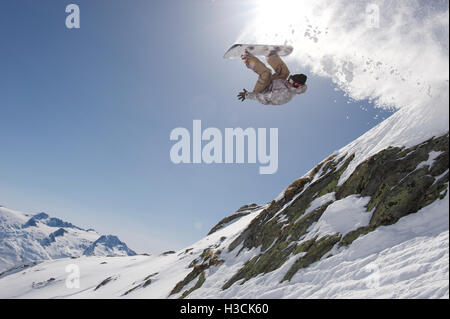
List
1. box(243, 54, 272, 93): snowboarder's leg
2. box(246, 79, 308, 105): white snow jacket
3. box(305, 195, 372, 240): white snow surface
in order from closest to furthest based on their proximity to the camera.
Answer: box(305, 195, 372, 240): white snow surface → box(246, 79, 308, 105): white snow jacket → box(243, 54, 272, 93): snowboarder's leg

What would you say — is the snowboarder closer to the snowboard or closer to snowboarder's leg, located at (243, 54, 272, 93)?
snowboarder's leg, located at (243, 54, 272, 93)

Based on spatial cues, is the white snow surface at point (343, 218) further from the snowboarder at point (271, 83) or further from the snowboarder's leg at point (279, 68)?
the snowboarder's leg at point (279, 68)

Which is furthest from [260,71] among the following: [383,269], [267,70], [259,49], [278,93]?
[383,269]

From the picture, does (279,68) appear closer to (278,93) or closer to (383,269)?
(278,93)

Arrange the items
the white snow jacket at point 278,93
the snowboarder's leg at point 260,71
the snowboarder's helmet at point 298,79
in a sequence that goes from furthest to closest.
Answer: the snowboarder's leg at point 260,71, the white snow jacket at point 278,93, the snowboarder's helmet at point 298,79

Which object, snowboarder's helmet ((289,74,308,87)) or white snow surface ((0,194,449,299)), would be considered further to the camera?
snowboarder's helmet ((289,74,308,87))

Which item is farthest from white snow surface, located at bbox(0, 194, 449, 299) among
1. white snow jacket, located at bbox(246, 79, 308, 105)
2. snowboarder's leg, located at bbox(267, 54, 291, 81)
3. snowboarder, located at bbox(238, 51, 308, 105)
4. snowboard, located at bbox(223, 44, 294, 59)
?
snowboard, located at bbox(223, 44, 294, 59)

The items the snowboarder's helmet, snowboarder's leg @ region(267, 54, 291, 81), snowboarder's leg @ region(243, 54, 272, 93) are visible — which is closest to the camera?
the snowboarder's helmet

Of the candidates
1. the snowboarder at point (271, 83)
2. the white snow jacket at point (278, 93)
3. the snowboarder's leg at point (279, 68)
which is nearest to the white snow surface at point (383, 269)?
the white snow jacket at point (278, 93)

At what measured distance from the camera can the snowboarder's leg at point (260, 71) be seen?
13.1 meters

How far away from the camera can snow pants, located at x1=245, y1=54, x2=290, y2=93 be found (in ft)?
42.9

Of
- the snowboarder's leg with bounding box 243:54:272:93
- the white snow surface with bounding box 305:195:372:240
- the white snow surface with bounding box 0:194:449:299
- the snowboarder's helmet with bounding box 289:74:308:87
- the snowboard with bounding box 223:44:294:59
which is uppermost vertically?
the snowboard with bounding box 223:44:294:59

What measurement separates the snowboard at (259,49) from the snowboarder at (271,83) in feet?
0.50
